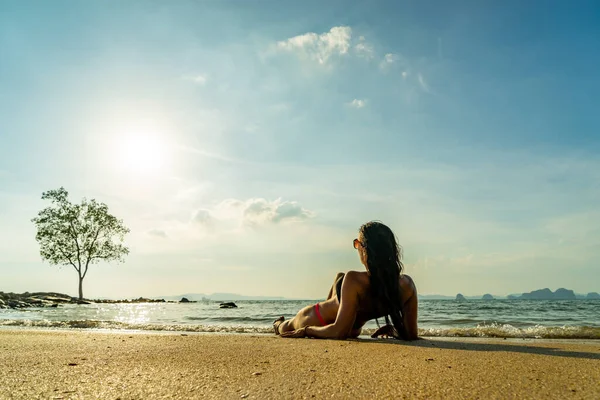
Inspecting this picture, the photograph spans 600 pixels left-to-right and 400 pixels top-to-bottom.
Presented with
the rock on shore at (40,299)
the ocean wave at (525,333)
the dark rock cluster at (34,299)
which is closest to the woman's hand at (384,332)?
the ocean wave at (525,333)

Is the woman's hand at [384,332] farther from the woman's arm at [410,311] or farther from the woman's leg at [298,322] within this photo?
the woman's leg at [298,322]

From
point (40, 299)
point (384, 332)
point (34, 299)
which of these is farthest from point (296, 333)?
point (40, 299)

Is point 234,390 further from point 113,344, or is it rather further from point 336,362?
point 113,344

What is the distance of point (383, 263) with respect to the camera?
17.5 ft

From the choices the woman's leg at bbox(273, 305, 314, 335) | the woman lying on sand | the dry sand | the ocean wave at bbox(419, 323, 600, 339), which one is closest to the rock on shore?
the woman's leg at bbox(273, 305, 314, 335)

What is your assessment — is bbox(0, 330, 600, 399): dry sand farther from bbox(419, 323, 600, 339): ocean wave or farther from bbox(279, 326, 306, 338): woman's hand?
bbox(419, 323, 600, 339): ocean wave

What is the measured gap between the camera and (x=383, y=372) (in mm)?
3244

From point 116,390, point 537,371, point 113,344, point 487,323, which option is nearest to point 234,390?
point 116,390

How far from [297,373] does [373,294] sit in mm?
2446

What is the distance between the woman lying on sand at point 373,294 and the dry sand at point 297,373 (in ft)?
2.65

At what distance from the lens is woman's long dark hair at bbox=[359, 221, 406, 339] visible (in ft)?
17.5

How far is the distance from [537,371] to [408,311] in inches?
99.8

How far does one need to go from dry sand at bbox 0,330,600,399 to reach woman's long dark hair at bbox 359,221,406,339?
80 cm

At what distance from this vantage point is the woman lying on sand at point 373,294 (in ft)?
17.6
